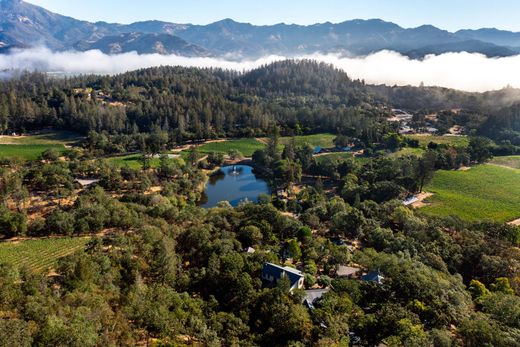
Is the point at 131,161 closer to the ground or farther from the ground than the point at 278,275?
closer to the ground

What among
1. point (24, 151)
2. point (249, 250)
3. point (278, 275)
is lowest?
point (24, 151)

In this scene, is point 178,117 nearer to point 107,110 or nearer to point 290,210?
point 107,110

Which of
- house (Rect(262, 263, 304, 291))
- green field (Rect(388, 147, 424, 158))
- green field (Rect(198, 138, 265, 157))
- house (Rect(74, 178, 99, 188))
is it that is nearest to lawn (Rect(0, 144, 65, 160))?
→ house (Rect(74, 178, 99, 188))

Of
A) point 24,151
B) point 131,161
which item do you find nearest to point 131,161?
point 131,161

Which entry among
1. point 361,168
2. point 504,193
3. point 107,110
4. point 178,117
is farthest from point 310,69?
point 504,193

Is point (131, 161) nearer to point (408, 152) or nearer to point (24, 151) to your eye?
point (24, 151)

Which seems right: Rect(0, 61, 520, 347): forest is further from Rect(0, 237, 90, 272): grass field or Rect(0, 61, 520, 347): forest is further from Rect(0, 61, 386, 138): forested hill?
Rect(0, 61, 386, 138): forested hill
